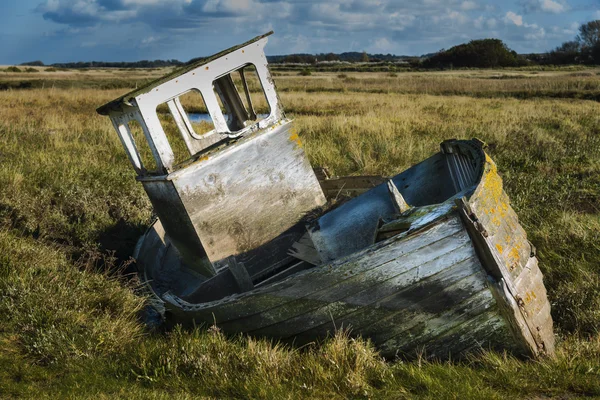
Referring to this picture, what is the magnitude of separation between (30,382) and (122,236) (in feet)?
13.9

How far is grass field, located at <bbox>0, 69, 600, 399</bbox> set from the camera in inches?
161

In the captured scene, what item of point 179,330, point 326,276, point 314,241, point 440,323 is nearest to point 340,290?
point 326,276

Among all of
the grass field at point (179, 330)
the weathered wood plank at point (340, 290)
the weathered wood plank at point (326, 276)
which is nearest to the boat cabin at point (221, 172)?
the grass field at point (179, 330)

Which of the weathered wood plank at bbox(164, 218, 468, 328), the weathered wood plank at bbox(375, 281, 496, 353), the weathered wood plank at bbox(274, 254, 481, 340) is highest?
the weathered wood plank at bbox(164, 218, 468, 328)

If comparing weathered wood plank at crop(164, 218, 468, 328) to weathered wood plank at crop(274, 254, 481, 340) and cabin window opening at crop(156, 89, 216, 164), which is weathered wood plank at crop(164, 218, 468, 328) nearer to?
weathered wood plank at crop(274, 254, 481, 340)

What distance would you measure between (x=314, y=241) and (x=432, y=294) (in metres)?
1.56

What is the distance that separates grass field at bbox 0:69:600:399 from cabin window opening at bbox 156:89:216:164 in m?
1.31

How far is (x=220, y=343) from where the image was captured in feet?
14.7

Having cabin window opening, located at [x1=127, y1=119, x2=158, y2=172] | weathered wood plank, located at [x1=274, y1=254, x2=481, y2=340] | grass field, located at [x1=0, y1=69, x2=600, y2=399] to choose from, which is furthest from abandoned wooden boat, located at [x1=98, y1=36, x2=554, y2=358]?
cabin window opening, located at [x1=127, y1=119, x2=158, y2=172]

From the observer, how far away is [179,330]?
4.70 m

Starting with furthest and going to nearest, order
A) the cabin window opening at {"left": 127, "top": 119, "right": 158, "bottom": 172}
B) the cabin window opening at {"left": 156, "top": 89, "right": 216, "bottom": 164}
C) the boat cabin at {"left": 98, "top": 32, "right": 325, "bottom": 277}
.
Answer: the cabin window opening at {"left": 127, "top": 119, "right": 158, "bottom": 172}, the cabin window opening at {"left": 156, "top": 89, "right": 216, "bottom": 164}, the boat cabin at {"left": 98, "top": 32, "right": 325, "bottom": 277}

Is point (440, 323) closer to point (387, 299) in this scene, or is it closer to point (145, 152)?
point (387, 299)

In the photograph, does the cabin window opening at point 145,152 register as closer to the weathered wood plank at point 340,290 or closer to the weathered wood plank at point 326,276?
the weathered wood plank at point 326,276

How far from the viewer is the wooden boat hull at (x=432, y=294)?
159 inches
